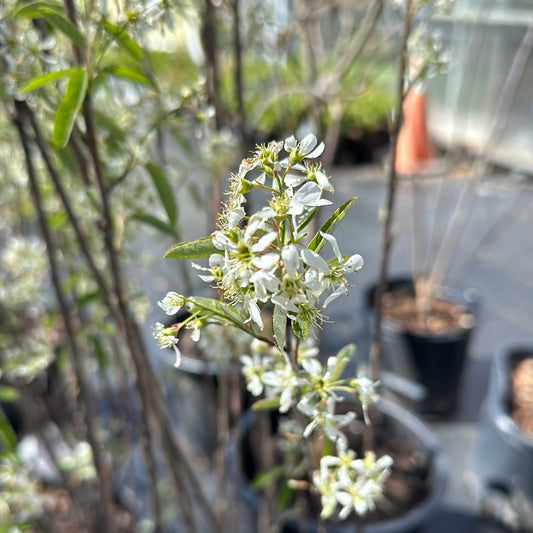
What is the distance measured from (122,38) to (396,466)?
1.30m

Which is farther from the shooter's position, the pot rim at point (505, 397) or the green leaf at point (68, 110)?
the pot rim at point (505, 397)

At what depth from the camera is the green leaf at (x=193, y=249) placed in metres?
0.44

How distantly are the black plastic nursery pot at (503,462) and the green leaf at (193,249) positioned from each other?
126 centimetres

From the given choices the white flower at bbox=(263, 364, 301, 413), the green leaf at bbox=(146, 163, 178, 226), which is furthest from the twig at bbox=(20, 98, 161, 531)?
the white flower at bbox=(263, 364, 301, 413)

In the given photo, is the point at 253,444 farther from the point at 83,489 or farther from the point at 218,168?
the point at 218,168

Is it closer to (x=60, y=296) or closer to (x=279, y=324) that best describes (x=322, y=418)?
(x=279, y=324)

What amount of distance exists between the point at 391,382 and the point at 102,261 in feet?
3.90

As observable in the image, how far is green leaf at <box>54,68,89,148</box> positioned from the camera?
57cm

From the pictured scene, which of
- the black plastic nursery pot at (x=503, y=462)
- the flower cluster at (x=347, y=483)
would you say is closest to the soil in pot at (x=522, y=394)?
the black plastic nursery pot at (x=503, y=462)

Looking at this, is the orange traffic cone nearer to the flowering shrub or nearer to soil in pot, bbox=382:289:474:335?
soil in pot, bbox=382:289:474:335

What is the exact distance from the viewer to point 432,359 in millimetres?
1923

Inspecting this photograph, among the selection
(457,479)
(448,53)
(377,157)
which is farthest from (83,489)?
(377,157)

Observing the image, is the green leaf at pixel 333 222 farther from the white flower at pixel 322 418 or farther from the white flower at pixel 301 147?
the white flower at pixel 322 418

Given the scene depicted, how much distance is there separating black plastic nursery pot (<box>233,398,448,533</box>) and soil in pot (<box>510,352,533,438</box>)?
10.6 inches
